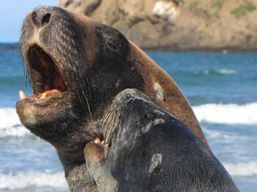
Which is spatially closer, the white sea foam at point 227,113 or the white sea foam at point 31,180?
the white sea foam at point 31,180

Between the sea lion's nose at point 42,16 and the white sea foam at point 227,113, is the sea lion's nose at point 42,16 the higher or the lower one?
the higher one

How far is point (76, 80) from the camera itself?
4539 mm

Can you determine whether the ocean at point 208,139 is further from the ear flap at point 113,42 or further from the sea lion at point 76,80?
the ear flap at point 113,42

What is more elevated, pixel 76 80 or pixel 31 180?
pixel 76 80

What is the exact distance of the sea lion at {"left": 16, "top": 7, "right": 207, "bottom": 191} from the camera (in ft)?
14.8

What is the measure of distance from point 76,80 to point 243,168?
6702 mm

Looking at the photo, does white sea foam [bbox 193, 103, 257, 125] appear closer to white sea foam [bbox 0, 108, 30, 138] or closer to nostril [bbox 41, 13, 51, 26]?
white sea foam [bbox 0, 108, 30, 138]

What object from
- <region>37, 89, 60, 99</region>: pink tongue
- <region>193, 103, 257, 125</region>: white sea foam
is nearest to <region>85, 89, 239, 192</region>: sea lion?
<region>37, 89, 60, 99</region>: pink tongue

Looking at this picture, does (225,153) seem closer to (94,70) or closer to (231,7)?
(94,70)

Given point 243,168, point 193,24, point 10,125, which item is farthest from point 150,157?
point 193,24

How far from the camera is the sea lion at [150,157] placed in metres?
3.76

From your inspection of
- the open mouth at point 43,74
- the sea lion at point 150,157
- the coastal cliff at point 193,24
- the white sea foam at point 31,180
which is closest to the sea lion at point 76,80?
the open mouth at point 43,74

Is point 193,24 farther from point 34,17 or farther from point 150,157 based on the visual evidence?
point 150,157

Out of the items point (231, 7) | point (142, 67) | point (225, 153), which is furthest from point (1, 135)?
point (231, 7)
